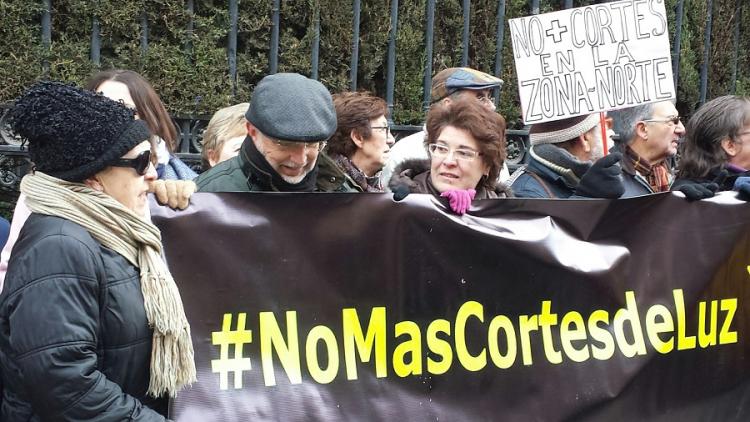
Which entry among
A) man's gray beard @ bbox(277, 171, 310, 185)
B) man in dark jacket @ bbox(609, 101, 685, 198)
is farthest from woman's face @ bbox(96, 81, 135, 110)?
man in dark jacket @ bbox(609, 101, 685, 198)

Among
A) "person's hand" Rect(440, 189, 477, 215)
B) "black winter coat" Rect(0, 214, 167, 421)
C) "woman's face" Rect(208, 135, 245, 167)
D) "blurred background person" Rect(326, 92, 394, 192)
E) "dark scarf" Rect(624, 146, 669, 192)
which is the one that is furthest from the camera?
"dark scarf" Rect(624, 146, 669, 192)

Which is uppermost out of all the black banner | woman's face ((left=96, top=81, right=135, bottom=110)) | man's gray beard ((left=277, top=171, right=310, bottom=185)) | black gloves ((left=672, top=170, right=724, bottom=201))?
woman's face ((left=96, top=81, right=135, bottom=110))

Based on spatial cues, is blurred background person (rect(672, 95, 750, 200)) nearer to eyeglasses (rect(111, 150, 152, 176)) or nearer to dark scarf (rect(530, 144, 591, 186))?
dark scarf (rect(530, 144, 591, 186))

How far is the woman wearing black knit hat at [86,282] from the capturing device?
237cm

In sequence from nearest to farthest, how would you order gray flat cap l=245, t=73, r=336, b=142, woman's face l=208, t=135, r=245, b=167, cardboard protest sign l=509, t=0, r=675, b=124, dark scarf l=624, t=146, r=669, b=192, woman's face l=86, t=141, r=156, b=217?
woman's face l=86, t=141, r=156, b=217, gray flat cap l=245, t=73, r=336, b=142, woman's face l=208, t=135, r=245, b=167, cardboard protest sign l=509, t=0, r=675, b=124, dark scarf l=624, t=146, r=669, b=192

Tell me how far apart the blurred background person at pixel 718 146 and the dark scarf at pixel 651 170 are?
24cm

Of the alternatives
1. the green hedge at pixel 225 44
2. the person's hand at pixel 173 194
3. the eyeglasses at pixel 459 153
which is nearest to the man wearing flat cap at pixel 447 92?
the green hedge at pixel 225 44

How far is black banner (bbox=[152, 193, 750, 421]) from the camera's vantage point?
3199mm

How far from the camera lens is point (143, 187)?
2652mm

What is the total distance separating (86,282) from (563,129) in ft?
8.68

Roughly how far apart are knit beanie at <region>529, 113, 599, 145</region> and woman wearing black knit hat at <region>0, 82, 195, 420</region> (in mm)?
2300

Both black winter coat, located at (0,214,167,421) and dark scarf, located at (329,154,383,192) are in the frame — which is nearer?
black winter coat, located at (0,214,167,421)

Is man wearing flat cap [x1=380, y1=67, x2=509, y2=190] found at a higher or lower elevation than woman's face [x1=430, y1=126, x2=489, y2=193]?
higher

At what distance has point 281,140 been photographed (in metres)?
→ 3.31
